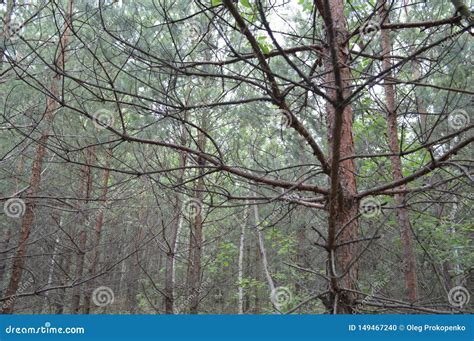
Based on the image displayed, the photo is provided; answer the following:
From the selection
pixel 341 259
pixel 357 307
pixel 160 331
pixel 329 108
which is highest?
pixel 329 108

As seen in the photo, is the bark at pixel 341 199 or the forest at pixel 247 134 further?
the forest at pixel 247 134

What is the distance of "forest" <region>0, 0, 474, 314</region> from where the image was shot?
1941mm

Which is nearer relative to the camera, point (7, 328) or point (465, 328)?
point (465, 328)

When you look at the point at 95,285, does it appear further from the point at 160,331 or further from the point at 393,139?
the point at 393,139

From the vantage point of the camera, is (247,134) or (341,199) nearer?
(341,199)

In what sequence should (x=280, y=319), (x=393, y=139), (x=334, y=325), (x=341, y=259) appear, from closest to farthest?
1. (x=334, y=325)
2. (x=280, y=319)
3. (x=341, y=259)
4. (x=393, y=139)

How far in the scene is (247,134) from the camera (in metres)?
6.73

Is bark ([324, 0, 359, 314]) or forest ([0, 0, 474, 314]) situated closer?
bark ([324, 0, 359, 314])

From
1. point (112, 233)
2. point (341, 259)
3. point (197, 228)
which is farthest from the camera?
point (112, 233)

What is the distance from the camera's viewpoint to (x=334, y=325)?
7.14ft

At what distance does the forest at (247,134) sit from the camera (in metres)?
1.94

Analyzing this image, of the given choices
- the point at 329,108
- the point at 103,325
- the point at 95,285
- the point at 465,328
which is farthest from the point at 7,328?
the point at 95,285

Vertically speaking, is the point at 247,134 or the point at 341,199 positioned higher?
the point at 247,134

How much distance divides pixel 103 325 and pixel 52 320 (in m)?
0.45
